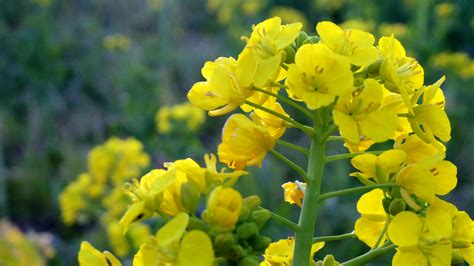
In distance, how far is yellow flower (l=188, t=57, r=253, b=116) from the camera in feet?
3.99

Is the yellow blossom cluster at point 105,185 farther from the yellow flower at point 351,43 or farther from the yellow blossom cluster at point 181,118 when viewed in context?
the yellow flower at point 351,43

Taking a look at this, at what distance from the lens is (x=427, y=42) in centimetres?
604

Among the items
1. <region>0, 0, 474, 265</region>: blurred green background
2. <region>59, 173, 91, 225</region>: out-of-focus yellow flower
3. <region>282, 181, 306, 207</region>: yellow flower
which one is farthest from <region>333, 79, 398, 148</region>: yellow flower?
<region>59, 173, 91, 225</region>: out-of-focus yellow flower

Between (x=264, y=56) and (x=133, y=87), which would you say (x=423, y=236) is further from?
(x=133, y=87)

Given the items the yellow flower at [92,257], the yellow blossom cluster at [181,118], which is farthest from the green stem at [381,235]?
the yellow blossom cluster at [181,118]

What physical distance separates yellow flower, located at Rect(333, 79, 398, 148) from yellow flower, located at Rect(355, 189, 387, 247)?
18 centimetres

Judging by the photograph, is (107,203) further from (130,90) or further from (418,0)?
(418,0)

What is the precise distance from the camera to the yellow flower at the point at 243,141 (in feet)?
3.83

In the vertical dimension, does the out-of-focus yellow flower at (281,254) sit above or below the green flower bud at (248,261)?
below

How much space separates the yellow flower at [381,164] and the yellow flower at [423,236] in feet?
0.30

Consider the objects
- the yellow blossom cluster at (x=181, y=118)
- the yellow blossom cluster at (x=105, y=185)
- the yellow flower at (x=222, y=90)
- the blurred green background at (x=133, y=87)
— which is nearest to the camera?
Answer: the yellow flower at (x=222, y=90)

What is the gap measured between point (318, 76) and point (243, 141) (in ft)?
0.55

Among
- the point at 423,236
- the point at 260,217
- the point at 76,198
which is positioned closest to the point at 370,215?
the point at 423,236

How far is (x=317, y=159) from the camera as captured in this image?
1212mm
